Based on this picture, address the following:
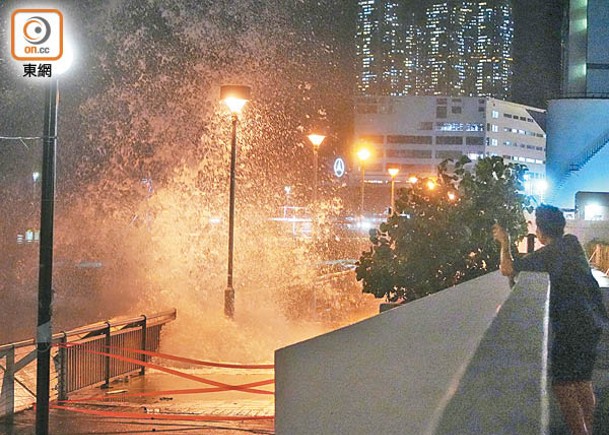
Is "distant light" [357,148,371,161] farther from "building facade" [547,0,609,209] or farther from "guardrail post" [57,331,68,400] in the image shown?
"building facade" [547,0,609,209]

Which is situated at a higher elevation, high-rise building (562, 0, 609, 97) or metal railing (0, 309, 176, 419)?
high-rise building (562, 0, 609, 97)

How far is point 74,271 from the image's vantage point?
1468 inches

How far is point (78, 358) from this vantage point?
10.3 m

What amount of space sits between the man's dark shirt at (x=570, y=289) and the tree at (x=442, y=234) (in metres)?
6.34

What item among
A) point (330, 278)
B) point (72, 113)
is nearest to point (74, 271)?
point (72, 113)

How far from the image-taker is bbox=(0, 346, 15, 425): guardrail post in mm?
8477

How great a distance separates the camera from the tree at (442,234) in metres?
11.2

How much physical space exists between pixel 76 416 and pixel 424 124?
10378 cm

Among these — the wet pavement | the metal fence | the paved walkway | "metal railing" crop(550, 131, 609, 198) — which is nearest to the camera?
the paved walkway

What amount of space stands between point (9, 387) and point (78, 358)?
1810 millimetres

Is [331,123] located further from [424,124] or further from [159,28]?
[159,28]

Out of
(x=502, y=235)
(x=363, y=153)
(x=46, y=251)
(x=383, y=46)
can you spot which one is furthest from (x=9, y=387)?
(x=383, y=46)

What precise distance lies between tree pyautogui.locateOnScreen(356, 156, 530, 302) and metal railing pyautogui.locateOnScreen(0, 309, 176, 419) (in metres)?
3.54

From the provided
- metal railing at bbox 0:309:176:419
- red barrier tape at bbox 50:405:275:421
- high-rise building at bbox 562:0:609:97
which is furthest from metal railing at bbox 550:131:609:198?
red barrier tape at bbox 50:405:275:421
